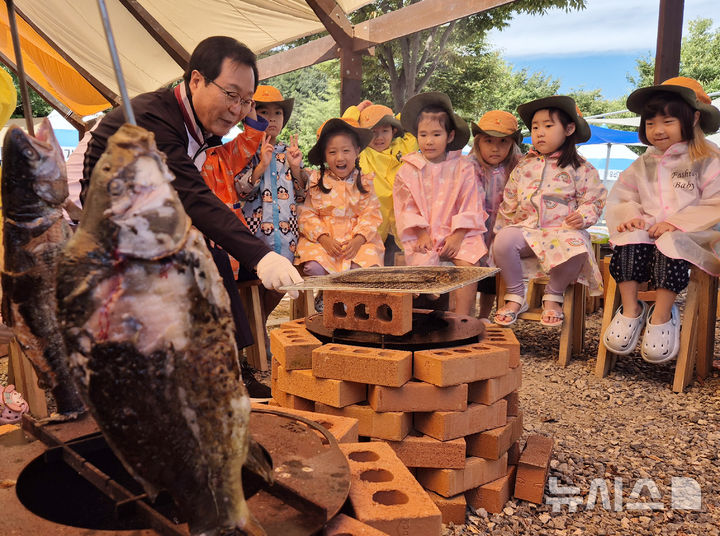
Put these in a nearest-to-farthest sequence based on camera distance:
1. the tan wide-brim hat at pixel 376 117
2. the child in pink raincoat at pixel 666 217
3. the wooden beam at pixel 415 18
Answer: the child in pink raincoat at pixel 666 217 → the tan wide-brim hat at pixel 376 117 → the wooden beam at pixel 415 18

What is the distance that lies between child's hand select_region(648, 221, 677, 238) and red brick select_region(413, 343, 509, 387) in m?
2.24

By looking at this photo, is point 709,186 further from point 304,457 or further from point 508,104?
point 508,104

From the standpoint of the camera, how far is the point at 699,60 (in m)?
26.7

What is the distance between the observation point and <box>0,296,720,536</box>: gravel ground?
2.33 meters

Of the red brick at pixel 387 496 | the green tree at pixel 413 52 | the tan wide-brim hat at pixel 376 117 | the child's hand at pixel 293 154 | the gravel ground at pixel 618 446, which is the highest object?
the green tree at pixel 413 52

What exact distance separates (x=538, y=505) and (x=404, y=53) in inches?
554

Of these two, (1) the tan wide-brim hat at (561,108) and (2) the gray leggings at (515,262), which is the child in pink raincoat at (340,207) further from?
(1) the tan wide-brim hat at (561,108)

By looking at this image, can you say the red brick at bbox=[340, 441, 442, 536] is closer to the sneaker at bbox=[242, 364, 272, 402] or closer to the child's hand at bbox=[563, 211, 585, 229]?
the sneaker at bbox=[242, 364, 272, 402]

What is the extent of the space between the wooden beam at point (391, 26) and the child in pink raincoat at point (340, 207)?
6.41 ft

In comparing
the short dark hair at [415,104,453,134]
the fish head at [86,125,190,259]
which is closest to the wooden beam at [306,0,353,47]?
the short dark hair at [415,104,453,134]

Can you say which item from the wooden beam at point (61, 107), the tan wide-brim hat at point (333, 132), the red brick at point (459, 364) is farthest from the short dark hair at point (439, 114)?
the wooden beam at point (61, 107)

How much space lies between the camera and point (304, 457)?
4.58 ft

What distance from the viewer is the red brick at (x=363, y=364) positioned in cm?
218

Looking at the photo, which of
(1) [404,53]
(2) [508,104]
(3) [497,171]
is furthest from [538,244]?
(2) [508,104]
